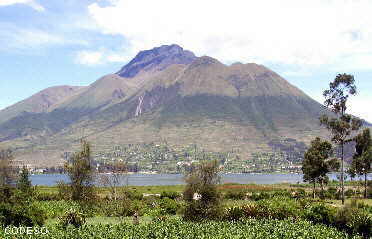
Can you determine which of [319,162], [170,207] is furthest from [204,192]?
[319,162]

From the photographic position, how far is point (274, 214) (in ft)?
146

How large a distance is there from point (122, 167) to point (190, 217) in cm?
1666

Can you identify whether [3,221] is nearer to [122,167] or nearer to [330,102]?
[122,167]

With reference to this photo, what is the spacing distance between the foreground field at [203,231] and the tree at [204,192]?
292 centimetres

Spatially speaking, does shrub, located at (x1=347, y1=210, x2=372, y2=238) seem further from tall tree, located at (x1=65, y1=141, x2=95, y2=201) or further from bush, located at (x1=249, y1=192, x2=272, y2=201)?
tall tree, located at (x1=65, y1=141, x2=95, y2=201)

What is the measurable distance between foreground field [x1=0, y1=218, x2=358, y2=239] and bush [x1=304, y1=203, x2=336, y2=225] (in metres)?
1.86

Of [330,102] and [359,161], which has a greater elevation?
[330,102]

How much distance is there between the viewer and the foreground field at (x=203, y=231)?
33250mm

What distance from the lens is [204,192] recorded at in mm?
41594

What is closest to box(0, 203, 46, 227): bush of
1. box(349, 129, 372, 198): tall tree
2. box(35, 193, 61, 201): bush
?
box(35, 193, 61, 201): bush

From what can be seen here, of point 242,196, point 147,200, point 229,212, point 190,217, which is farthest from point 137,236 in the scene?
point 242,196

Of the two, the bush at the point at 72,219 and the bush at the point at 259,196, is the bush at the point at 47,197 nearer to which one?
the bush at the point at 259,196

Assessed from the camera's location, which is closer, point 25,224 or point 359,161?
point 25,224

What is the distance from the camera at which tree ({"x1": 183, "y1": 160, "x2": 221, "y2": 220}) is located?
41.8 m
